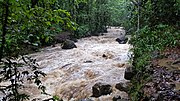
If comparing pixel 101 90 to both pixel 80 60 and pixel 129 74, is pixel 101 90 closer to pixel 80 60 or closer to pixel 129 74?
pixel 129 74

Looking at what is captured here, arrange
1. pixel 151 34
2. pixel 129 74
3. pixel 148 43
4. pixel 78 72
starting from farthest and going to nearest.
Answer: pixel 78 72, pixel 151 34, pixel 148 43, pixel 129 74

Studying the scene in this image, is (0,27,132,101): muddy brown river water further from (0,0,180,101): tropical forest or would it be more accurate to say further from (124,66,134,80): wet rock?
(124,66,134,80): wet rock

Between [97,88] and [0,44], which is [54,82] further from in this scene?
[0,44]

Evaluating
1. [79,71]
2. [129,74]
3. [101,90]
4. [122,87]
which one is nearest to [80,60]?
[79,71]

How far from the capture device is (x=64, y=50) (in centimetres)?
1484

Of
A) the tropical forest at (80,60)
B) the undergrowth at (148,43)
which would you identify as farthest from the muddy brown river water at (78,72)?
the undergrowth at (148,43)

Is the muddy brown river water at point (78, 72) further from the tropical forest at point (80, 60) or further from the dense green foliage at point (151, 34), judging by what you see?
the dense green foliage at point (151, 34)

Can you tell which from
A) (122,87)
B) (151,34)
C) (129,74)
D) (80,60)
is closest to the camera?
(122,87)

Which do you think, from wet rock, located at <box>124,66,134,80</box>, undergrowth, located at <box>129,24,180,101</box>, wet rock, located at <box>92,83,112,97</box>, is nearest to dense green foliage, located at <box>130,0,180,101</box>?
undergrowth, located at <box>129,24,180,101</box>

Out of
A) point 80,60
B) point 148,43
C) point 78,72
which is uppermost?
point 148,43

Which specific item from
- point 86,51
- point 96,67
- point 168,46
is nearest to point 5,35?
point 168,46

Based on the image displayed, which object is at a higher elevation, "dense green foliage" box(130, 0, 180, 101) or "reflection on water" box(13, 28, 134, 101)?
"dense green foliage" box(130, 0, 180, 101)

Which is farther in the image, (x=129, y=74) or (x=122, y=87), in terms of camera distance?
Answer: (x=129, y=74)

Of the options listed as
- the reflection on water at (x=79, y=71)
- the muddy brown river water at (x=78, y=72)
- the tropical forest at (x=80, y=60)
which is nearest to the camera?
the tropical forest at (x=80, y=60)
